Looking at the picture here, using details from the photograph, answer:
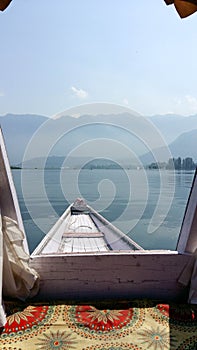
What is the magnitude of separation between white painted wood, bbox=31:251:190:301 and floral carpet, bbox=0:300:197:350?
0.10 meters

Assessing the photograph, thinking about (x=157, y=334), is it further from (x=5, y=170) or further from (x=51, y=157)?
(x=51, y=157)

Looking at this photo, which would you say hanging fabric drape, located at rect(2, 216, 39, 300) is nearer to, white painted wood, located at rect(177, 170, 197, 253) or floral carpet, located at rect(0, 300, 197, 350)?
floral carpet, located at rect(0, 300, 197, 350)

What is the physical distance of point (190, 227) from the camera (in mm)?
1651

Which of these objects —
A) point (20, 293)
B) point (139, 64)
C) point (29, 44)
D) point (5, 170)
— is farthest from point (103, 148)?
point (20, 293)

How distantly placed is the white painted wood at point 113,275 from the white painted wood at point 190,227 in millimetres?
59

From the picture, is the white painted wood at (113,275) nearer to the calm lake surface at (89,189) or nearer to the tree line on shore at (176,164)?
the calm lake surface at (89,189)

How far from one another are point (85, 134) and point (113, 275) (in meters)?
1.18

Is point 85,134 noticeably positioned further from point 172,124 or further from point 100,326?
point 100,326

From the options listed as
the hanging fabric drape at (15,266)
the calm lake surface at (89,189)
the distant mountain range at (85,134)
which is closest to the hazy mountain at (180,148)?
the distant mountain range at (85,134)

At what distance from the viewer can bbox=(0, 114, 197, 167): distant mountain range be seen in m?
1.99

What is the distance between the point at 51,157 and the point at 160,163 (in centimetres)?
84

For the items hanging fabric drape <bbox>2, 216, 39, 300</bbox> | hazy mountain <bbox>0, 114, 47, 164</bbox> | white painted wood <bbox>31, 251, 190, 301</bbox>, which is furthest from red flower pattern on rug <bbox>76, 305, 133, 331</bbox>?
hazy mountain <bbox>0, 114, 47, 164</bbox>

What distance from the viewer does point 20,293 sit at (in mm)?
1533

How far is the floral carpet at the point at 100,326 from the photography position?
123cm
